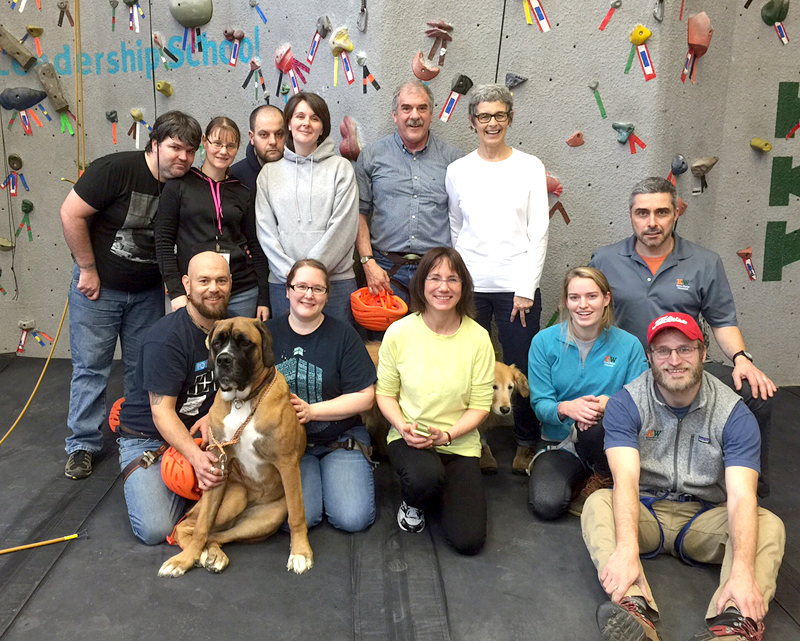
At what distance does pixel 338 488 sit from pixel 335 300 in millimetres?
1001

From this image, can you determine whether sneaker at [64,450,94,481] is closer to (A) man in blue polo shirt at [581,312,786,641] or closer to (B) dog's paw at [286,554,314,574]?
(B) dog's paw at [286,554,314,574]

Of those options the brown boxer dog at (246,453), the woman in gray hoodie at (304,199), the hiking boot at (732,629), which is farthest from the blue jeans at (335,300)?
the hiking boot at (732,629)

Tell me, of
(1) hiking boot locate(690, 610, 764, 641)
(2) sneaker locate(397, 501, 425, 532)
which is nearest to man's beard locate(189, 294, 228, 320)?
(2) sneaker locate(397, 501, 425, 532)

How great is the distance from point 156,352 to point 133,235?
0.79m

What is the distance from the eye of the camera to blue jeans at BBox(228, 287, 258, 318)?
322cm

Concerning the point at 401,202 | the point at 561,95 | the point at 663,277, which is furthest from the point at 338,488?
the point at 561,95

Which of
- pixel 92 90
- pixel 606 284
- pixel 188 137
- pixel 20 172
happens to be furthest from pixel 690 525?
pixel 20 172

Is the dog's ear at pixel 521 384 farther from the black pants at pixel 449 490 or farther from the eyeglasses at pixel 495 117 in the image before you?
the eyeglasses at pixel 495 117

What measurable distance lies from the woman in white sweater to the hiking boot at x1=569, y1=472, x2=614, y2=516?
1.86 ft

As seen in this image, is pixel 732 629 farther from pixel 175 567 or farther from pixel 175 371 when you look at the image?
pixel 175 371

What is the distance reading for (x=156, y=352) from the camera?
2.75m

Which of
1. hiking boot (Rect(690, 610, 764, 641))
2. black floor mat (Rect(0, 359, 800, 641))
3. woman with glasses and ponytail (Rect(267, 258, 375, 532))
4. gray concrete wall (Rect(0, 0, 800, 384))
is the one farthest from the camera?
gray concrete wall (Rect(0, 0, 800, 384))

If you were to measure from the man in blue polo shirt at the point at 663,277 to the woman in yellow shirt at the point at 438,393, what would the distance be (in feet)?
2.73

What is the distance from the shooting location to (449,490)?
9.17ft
